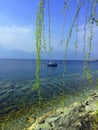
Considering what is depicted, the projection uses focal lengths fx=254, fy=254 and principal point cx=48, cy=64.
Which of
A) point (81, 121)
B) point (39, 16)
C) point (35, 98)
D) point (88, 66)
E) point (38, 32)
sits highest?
point (39, 16)

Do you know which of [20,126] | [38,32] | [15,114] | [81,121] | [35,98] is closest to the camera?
[38,32]

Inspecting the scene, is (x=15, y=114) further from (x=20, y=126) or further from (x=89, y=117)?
(x=89, y=117)

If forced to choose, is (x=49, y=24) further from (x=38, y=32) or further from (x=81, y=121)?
(x=81, y=121)

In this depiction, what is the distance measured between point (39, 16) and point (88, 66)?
79 cm

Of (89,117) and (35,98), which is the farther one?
(35,98)

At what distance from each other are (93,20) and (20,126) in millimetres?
15883

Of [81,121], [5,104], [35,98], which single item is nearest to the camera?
[81,121]

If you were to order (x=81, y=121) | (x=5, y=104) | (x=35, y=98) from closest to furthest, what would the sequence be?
(x=81, y=121), (x=5, y=104), (x=35, y=98)

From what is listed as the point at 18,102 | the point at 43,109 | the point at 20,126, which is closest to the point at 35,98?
the point at 18,102

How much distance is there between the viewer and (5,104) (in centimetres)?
2452

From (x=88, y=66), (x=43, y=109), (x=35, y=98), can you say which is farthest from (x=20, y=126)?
(x=88, y=66)

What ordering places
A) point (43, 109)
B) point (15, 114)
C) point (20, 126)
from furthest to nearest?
point (43, 109) → point (15, 114) → point (20, 126)

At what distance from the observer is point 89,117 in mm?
10508

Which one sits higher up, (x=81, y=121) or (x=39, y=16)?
(x=39, y=16)
